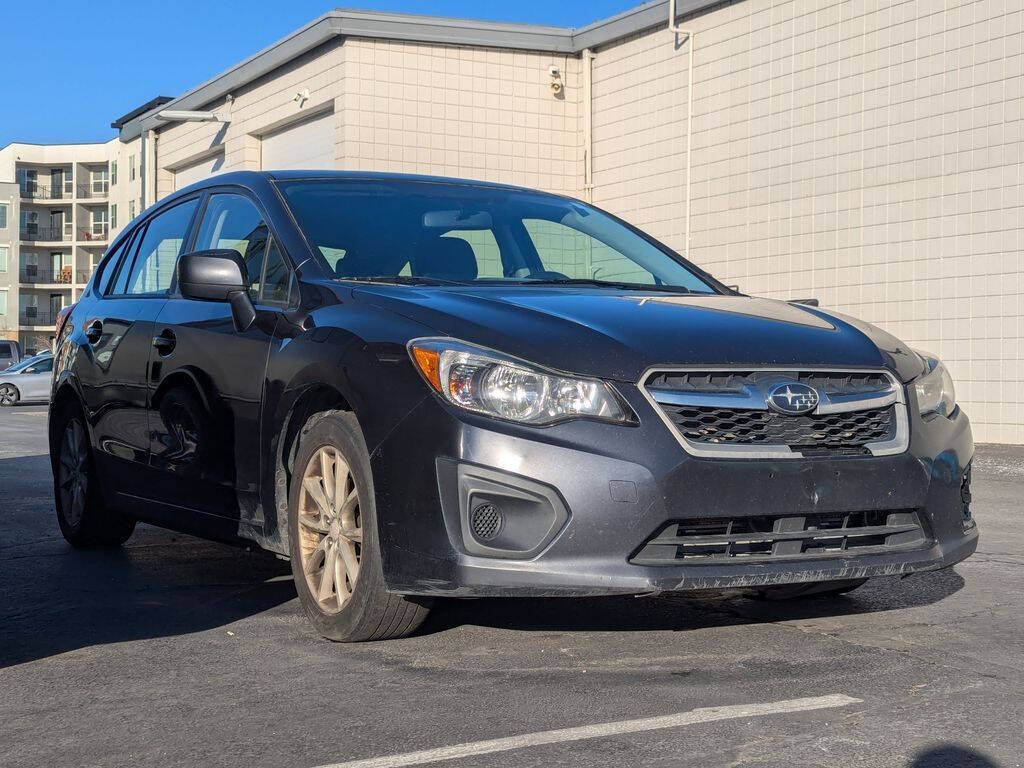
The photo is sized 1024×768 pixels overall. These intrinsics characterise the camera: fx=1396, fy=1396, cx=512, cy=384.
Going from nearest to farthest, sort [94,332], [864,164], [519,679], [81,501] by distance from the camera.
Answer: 1. [519,679]
2. [94,332]
3. [81,501]
4. [864,164]

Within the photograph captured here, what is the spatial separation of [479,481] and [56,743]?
4.18 feet

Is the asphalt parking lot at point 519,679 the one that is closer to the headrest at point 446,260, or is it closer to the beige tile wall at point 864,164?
the headrest at point 446,260

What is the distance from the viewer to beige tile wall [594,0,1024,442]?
1512cm

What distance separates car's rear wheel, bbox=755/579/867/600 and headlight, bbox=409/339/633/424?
5.00 ft

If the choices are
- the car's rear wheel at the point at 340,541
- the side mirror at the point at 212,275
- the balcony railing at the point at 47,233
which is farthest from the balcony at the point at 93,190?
the car's rear wheel at the point at 340,541

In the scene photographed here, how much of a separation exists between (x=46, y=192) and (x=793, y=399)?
3721 inches

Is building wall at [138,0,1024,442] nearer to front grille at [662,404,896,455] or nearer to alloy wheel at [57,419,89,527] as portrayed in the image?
alloy wheel at [57,419,89,527]

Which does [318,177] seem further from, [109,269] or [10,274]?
[10,274]

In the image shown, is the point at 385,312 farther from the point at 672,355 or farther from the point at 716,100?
the point at 716,100

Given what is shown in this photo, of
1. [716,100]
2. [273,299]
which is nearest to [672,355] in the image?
[273,299]

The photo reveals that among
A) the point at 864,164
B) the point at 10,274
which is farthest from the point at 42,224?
the point at 864,164

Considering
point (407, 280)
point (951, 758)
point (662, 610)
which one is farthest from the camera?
point (662, 610)

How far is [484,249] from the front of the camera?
5.43m

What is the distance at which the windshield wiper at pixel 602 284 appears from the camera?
5090mm
